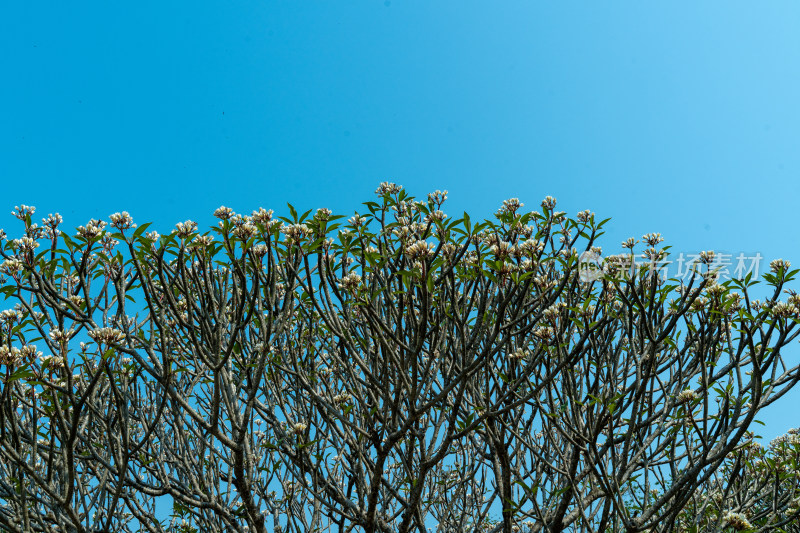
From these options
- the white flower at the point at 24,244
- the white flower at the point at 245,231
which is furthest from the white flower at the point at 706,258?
the white flower at the point at 24,244

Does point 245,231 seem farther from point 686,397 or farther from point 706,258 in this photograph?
point 686,397

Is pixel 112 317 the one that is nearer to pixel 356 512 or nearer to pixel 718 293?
pixel 356 512

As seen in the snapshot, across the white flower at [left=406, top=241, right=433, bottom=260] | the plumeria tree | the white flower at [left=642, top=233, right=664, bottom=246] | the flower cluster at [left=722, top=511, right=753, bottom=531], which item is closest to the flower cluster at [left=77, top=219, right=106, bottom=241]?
the plumeria tree

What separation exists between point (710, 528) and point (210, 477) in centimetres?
527

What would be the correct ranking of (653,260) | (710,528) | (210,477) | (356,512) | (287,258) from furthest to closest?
(710,528)
(210,477)
(356,512)
(653,260)
(287,258)

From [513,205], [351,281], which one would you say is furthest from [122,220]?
[513,205]

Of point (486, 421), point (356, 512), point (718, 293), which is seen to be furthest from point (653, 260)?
point (356, 512)

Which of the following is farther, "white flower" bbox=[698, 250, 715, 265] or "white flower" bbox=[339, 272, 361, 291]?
"white flower" bbox=[698, 250, 715, 265]

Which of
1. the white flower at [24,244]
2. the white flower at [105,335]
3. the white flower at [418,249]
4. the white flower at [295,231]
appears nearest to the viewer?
the white flower at [105,335]

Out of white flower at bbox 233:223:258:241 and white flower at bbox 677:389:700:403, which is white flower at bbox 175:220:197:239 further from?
white flower at bbox 677:389:700:403

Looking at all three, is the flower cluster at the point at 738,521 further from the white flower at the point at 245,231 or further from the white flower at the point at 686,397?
the white flower at the point at 245,231

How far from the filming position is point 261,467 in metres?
6.44

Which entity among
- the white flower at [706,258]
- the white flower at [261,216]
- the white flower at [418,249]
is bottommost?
the white flower at [418,249]

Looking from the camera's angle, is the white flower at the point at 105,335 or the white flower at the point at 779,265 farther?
the white flower at the point at 779,265
